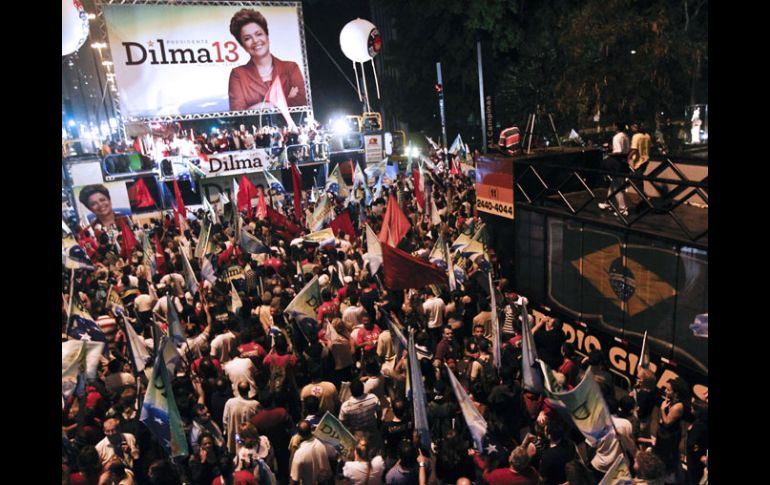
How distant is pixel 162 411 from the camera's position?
5312 millimetres

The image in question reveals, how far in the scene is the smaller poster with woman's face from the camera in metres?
19.9

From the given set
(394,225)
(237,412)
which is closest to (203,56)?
(394,225)

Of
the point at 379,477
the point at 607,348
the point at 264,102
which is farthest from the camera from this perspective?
the point at 264,102

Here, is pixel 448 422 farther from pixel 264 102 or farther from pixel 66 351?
pixel 264 102

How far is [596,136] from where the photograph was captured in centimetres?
2461

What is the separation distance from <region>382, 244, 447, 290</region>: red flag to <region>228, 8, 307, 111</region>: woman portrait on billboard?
23.2 meters

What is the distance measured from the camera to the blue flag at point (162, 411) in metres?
5.30

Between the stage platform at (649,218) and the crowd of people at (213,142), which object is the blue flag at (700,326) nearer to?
the stage platform at (649,218)

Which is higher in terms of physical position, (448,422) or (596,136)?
(596,136)

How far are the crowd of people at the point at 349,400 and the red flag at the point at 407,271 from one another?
0.68 m

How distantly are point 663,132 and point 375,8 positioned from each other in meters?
28.1

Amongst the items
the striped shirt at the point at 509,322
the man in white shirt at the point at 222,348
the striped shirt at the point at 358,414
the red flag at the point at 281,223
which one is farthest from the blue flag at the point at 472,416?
the red flag at the point at 281,223

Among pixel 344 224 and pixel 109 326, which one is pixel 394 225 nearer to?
pixel 344 224

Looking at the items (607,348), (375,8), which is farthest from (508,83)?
(607,348)
